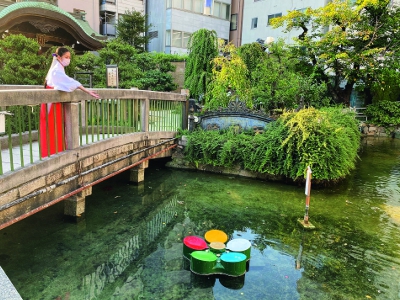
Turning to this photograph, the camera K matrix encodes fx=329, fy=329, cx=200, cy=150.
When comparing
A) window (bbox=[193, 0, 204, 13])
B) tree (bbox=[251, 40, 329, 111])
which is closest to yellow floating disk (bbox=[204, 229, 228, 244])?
tree (bbox=[251, 40, 329, 111])

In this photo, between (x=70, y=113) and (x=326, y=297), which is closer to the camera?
(x=326, y=297)

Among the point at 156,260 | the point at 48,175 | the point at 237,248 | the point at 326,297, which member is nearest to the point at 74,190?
the point at 48,175

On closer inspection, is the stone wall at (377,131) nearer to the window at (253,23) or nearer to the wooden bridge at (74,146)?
the window at (253,23)

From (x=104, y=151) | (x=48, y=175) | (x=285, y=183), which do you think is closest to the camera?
(x=48, y=175)

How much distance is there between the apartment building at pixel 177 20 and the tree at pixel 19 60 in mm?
14477

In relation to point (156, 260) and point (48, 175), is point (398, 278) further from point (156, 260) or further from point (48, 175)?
point (48, 175)

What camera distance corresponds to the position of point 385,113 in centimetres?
1836

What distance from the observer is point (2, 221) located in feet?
14.0

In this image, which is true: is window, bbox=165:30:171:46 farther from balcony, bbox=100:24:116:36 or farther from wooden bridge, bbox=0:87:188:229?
wooden bridge, bbox=0:87:188:229

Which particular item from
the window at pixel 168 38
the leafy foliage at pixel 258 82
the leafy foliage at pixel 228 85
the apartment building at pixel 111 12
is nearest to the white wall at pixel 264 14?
the window at pixel 168 38

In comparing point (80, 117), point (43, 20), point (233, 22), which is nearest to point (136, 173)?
point (80, 117)

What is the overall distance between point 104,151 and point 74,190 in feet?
3.86

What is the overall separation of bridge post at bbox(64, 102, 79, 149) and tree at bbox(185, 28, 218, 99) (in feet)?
23.0

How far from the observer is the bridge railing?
14.9 ft
